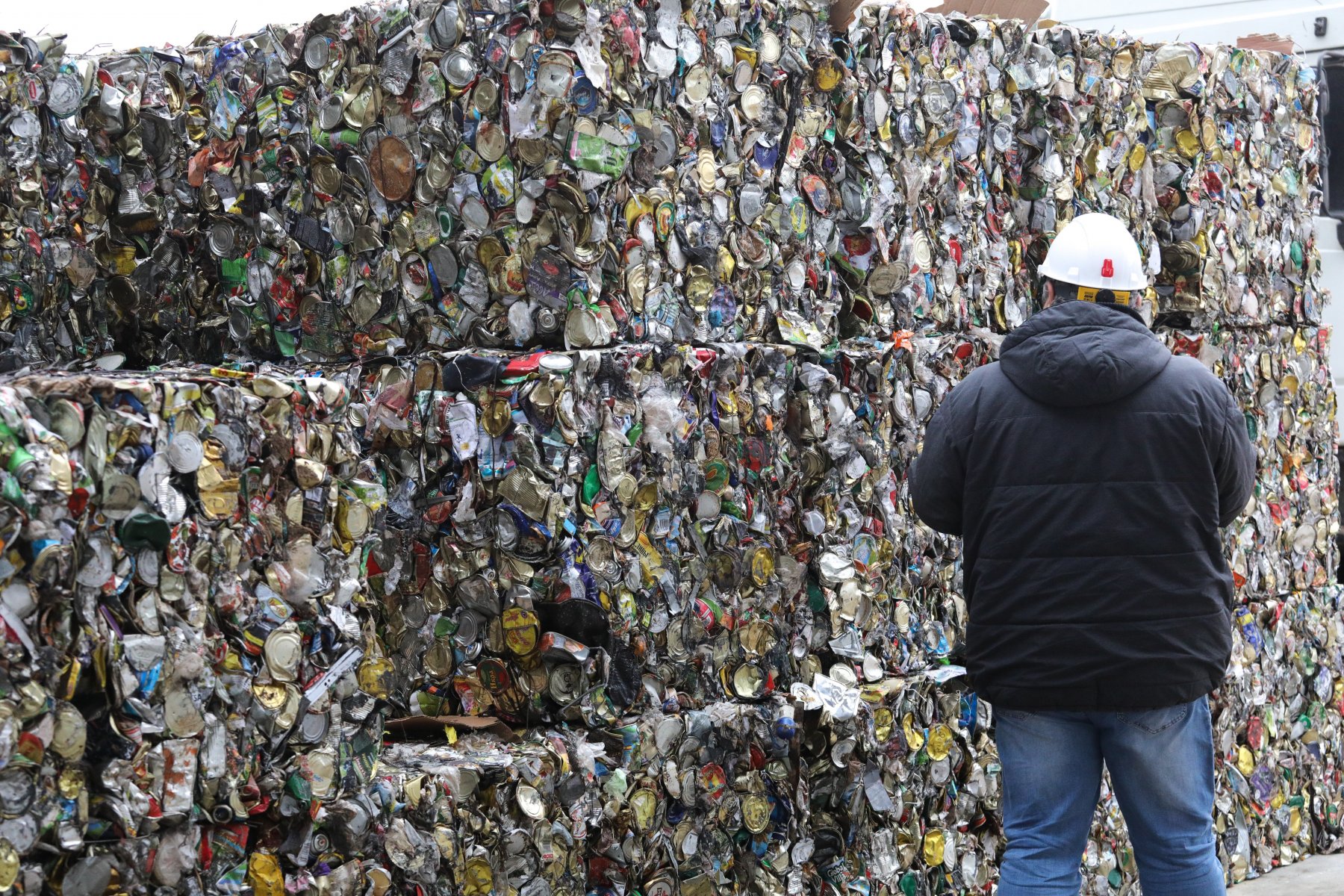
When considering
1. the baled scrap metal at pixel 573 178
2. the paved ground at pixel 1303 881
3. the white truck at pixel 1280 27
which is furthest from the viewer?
the white truck at pixel 1280 27

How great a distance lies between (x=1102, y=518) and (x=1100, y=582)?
0.40ft

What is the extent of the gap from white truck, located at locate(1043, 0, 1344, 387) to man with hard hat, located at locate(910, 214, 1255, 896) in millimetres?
3407

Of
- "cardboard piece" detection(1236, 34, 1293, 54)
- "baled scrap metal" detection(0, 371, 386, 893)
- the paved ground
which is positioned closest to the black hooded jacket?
"baled scrap metal" detection(0, 371, 386, 893)

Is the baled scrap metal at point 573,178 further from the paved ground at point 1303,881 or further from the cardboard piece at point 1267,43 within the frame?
the paved ground at point 1303,881

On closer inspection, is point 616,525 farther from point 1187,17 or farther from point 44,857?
A: point 1187,17

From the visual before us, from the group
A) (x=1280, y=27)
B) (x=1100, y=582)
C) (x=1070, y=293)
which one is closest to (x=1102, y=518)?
(x=1100, y=582)

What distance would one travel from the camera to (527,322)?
3418mm

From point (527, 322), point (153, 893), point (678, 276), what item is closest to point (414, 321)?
point (527, 322)

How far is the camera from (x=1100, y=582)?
292 centimetres

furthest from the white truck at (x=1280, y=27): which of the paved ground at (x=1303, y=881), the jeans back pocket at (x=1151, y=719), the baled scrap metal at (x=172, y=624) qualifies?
the baled scrap metal at (x=172, y=624)

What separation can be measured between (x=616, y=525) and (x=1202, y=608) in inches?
50.0

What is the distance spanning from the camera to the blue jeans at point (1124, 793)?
116 inches

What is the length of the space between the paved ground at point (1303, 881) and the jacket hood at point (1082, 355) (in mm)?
2204

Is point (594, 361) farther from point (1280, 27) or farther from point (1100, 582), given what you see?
point (1280, 27)
